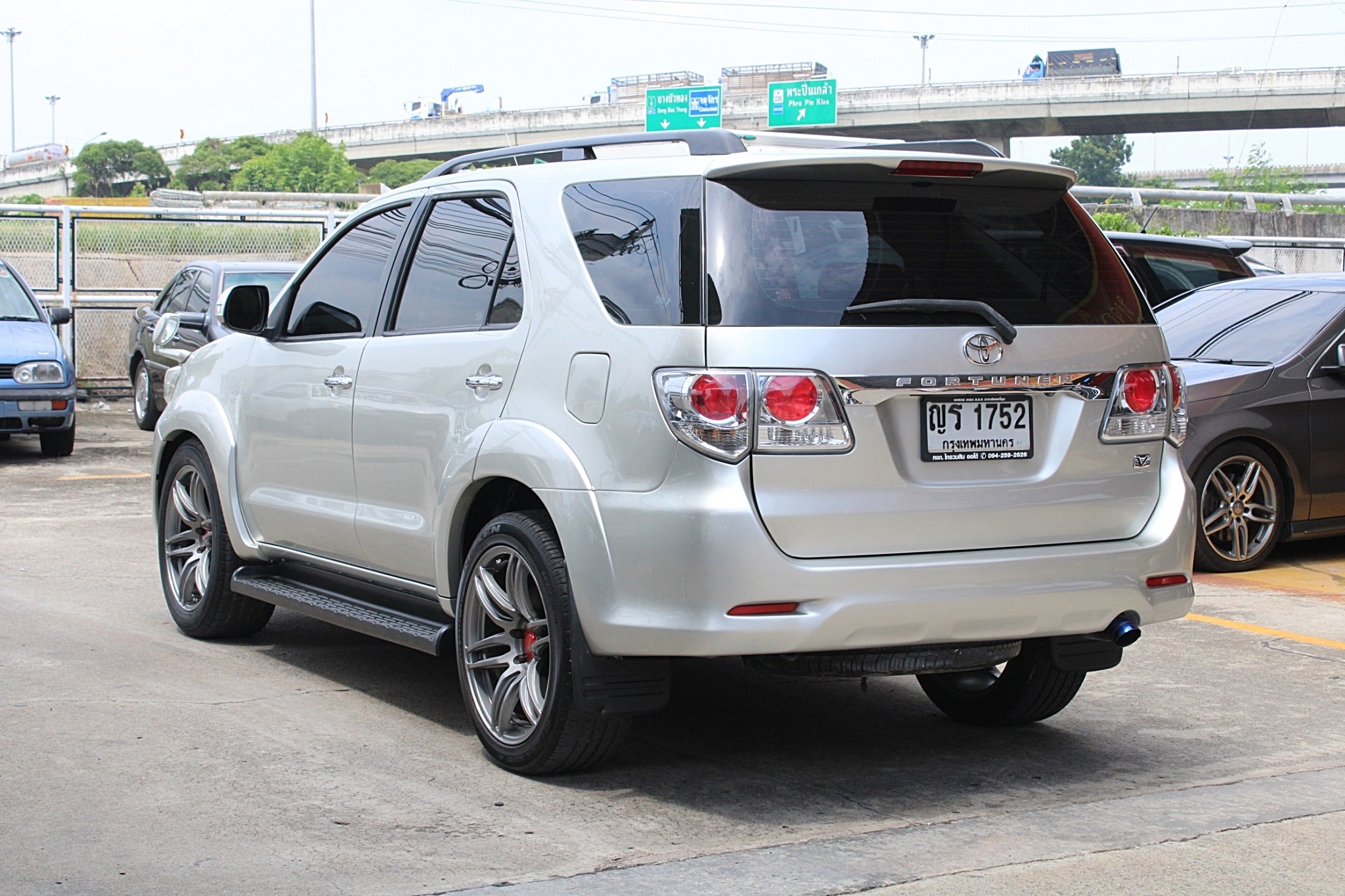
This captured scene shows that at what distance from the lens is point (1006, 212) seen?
185 inches

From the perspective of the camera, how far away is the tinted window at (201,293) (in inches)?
618

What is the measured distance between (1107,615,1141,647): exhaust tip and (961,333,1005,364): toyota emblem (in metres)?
0.88

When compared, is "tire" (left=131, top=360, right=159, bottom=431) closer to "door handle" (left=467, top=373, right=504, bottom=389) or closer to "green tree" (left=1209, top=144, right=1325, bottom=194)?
"door handle" (left=467, top=373, right=504, bottom=389)

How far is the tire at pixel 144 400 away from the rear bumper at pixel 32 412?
9.15 ft

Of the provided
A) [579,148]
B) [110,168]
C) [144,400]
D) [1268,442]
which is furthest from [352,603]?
[110,168]

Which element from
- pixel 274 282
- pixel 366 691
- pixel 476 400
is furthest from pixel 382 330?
pixel 274 282

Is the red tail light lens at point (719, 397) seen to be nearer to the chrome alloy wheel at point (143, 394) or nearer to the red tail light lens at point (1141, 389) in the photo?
the red tail light lens at point (1141, 389)

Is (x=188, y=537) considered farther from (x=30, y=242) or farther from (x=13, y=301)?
(x=30, y=242)

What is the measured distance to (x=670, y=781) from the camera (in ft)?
15.5

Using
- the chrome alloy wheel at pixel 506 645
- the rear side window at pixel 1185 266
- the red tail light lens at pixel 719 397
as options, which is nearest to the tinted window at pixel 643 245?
the red tail light lens at pixel 719 397

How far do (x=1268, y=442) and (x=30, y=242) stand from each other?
16.0 m

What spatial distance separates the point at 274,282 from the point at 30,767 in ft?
36.1

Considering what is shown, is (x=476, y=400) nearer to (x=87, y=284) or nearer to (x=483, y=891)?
(x=483, y=891)

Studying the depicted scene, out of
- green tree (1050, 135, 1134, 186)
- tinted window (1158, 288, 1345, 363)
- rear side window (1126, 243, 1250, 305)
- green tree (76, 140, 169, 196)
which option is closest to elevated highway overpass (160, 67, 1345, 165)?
green tree (76, 140, 169, 196)
